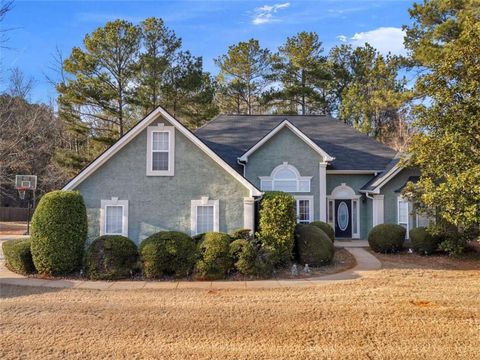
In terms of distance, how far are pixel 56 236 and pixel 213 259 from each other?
16.4 ft

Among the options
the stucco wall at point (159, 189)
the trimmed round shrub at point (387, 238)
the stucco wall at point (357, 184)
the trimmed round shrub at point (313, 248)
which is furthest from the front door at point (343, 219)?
the stucco wall at point (159, 189)

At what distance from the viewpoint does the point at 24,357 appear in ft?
19.5

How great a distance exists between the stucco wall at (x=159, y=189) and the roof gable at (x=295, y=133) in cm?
460

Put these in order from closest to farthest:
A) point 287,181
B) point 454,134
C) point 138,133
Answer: point 454,134 → point 138,133 → point 287,181

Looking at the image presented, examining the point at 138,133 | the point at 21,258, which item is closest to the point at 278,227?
the point at 138,133

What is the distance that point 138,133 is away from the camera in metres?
14.3

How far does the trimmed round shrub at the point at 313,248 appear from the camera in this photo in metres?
13.3

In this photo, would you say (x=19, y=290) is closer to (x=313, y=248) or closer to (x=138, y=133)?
(x=138, y=133)

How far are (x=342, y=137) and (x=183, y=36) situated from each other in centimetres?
1680

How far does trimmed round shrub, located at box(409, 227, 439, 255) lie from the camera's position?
15.7m

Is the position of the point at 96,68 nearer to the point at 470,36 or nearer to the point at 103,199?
the point at 103,199

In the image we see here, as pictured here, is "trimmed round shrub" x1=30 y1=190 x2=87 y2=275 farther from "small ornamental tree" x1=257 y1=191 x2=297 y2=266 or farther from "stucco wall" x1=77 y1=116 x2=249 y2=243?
"small ornamental tree" x1=257 y1=191 x2=297 y2=266

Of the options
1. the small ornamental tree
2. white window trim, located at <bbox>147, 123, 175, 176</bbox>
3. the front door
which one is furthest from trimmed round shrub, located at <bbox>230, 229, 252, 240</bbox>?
the front door

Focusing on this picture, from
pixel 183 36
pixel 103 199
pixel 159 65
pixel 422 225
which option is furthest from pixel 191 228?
pixel 183 36
